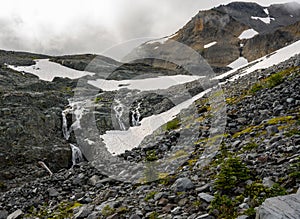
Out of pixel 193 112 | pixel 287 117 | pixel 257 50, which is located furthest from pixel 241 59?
pixel 287 117

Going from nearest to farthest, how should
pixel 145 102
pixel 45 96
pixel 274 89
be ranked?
1. pixel 274 89
2. pixel 145 102
3. pixel 45 96

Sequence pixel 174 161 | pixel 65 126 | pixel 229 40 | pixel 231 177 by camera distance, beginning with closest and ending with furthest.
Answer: pixel 231 177
pixel 174 161
pixel 65 126
pixel 229 40

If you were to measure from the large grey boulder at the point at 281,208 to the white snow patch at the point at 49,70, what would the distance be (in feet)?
254

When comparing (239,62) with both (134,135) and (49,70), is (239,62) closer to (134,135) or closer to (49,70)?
(49,70)

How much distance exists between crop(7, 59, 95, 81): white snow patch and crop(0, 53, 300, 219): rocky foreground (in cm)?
6498

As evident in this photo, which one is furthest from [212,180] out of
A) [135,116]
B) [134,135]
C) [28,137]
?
[28,137]

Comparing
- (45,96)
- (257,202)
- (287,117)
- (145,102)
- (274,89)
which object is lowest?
(257,202)

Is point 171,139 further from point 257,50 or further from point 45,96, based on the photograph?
point 257,50

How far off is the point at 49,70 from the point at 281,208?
88.1m

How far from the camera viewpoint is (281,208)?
21.4 feet

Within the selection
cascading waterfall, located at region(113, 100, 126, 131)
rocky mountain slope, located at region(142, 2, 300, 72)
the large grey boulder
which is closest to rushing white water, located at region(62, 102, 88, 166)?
cascading waterfall, located at region(113, 100, 126, 131)

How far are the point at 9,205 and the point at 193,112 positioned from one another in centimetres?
1570

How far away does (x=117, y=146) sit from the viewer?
2888 centimetres

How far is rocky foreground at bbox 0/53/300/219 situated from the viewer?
8.88 meters
